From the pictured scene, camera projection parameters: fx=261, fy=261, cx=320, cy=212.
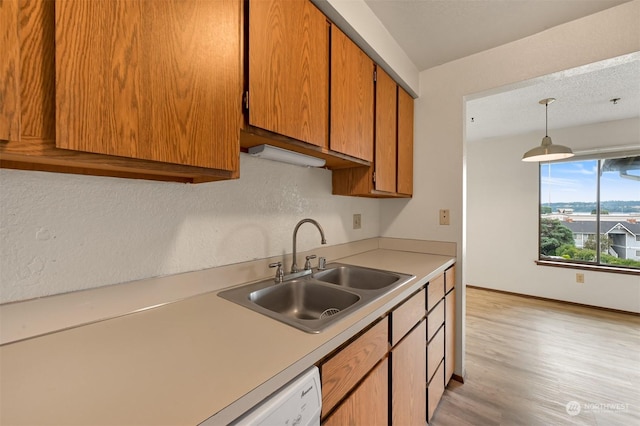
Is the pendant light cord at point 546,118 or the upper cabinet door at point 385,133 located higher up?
the pendant light cord at point 546,118

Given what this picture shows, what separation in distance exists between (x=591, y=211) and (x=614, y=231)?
325 millimetres

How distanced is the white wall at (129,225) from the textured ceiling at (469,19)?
43.6 inches

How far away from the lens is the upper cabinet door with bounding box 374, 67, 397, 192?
5.32 ft

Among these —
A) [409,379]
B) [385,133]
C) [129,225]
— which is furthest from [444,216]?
[129,225]

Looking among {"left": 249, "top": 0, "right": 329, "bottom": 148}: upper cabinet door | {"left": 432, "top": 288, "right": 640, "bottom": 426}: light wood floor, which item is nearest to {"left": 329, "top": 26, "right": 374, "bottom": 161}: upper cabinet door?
{"left": 249, "top": 0, "right": 329, "bottom": 148}: upper cabinet door

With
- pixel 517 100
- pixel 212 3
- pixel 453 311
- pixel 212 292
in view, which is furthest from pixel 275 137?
pixel 517 100

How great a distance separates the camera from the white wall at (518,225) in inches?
124

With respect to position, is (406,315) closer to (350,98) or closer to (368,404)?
(368,404)

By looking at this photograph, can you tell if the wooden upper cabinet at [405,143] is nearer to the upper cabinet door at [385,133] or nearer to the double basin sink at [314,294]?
the upper cabinet door at [385,133]

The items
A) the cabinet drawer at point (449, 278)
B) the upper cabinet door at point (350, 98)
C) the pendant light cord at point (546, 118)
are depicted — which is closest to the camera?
the upper cabinet door at point (350, 98)

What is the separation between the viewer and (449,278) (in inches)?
69.7

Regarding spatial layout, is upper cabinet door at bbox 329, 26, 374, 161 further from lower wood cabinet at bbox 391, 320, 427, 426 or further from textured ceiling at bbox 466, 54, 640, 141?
textured ceiling at bbox 466, 54, 640, 141

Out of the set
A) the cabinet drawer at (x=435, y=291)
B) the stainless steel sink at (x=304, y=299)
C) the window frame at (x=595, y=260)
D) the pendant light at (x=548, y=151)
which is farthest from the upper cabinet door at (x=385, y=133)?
the window frame at (x=595, y=260)

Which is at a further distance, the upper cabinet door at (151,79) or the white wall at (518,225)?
the white wall at (518,225)
